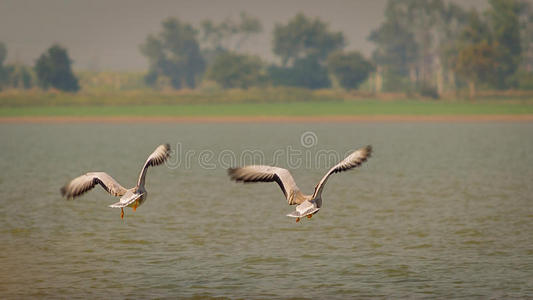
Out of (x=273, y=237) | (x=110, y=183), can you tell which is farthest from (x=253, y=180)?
(x=273, y=237)

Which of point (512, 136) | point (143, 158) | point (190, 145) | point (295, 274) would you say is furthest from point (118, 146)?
point (295, 274)

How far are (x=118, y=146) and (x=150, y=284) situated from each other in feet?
222

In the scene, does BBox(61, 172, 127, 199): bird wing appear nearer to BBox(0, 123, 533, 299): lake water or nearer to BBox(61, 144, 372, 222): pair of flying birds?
BBox(61, 144, 372, 222): pair of flying birds

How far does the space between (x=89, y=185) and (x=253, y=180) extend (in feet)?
12.9

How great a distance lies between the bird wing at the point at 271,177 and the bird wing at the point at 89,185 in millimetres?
2643

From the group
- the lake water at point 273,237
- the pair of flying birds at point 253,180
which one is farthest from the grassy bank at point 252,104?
the pair of flying birds at point 253,180

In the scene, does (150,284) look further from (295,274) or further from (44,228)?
(44,228)

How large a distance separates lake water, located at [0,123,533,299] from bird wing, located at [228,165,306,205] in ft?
17.7

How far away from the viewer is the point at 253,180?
1747 cm

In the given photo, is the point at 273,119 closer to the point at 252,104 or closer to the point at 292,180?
the point at 252,104

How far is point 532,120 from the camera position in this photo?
147 meters

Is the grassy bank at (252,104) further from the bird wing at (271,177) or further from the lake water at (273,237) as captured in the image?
the bird wing at (271,177)

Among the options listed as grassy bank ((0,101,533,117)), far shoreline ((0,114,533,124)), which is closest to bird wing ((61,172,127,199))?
far shoreline ((0,114,533,124))

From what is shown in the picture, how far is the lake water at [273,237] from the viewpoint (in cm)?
2311
